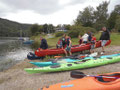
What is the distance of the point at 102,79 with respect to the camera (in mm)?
2805

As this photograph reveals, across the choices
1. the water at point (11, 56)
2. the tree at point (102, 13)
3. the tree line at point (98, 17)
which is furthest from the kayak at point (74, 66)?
the tree at point (102, 13)

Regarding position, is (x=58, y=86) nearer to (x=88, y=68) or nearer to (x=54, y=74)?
(x=54, y=74)

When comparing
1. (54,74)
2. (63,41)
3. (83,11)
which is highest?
(83,11)

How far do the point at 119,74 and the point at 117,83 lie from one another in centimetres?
62

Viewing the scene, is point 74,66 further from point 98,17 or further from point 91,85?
point 98,17

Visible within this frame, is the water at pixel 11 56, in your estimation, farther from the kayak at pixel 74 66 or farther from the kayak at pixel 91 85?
the kayak at pixel 91 85

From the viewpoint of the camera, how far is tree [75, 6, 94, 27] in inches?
1468

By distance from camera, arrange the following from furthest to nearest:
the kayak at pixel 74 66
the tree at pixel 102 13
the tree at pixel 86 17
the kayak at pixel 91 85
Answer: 1. the tree at pixel 86 17
2. the tree at pixel 102 13
3. the kayak at pixel 74 66
4. the kayak at pixel 91 85

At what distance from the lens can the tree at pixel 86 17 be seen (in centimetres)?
3728

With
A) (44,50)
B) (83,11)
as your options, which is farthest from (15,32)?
(44,50)

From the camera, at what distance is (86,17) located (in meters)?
37.3

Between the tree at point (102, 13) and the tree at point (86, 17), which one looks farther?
the tree at point (86, 17)

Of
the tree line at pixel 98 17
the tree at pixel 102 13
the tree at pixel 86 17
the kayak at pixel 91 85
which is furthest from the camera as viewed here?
the tree at pixel 86 17

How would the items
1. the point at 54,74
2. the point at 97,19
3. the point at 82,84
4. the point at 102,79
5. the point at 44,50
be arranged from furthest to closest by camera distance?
the point at 97,19 → the point at 44,50 → the point at 54,74 → the point at 102,79 → the point at 82,84
